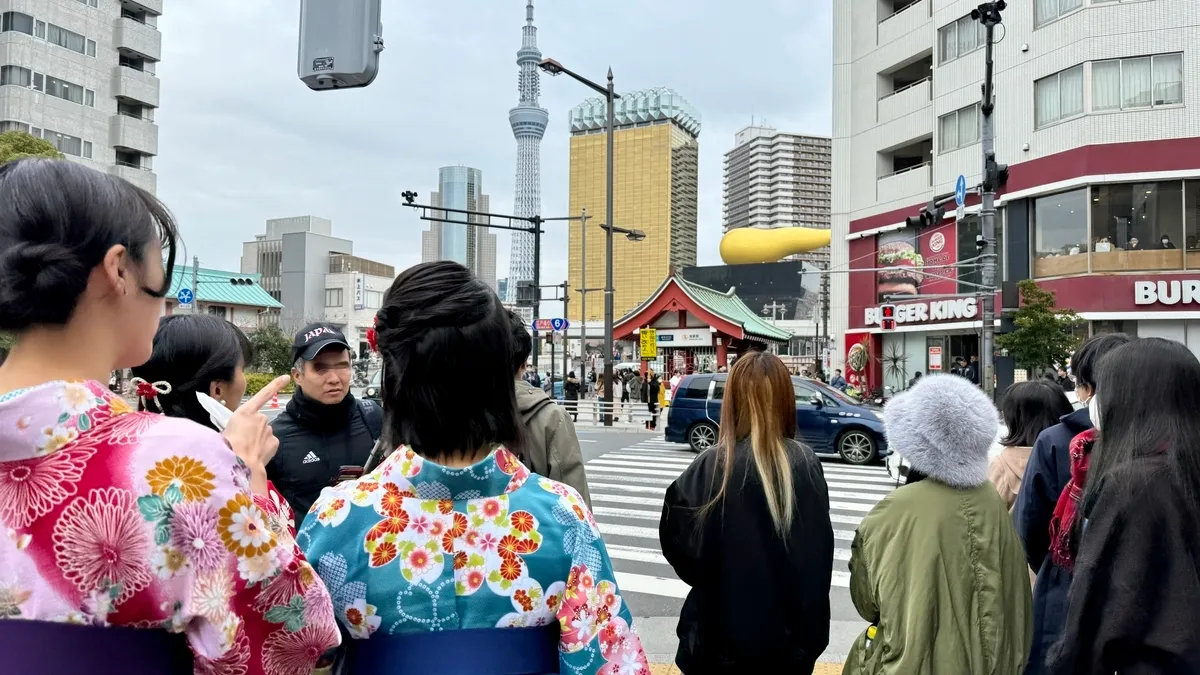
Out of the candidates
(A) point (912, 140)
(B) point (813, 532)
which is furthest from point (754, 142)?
(B) point (813, 532)

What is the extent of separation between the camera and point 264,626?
122 centimetres

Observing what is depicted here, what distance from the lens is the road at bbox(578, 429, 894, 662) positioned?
5578 millimetres

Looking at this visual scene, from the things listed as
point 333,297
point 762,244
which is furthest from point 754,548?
point 333,297

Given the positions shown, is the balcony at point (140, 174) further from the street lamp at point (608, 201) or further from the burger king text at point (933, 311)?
the burger king text at point (933, 311)

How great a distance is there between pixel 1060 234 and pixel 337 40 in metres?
25.2

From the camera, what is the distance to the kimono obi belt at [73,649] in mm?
1090

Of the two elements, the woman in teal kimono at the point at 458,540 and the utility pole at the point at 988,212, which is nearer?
the woman in teal kimono at the point at 458,540

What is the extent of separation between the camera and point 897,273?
30359 millimetres

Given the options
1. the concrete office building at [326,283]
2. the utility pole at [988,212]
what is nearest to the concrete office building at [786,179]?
the concrete office building at [326,283]

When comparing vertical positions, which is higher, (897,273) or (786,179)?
(786,179)

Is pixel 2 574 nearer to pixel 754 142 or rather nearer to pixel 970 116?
pixel 970 116

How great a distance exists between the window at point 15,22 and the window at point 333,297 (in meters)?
40.4

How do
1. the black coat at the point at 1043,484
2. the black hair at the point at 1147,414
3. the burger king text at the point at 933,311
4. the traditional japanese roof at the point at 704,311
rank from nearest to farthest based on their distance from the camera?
the black hair at the point at 1147,414 → the black coat at the point at 1043,484 → the traditional japanese roof at the point at 704,311 → the burger king text at the point at 933,311

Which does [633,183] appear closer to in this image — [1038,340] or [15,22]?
[15,22]
